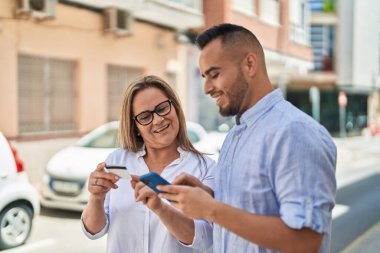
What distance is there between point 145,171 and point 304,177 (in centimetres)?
101

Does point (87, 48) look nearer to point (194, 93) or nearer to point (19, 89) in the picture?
point (19, 89)

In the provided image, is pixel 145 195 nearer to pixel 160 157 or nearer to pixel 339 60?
pixel 160 157

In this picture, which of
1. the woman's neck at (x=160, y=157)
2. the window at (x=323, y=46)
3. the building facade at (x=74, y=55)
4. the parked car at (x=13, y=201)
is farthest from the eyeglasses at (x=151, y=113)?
the window at (x=323, y=46)

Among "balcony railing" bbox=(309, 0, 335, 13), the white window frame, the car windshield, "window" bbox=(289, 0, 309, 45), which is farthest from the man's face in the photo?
→ "balcony railing" bbox=(309, 0, 335, 13)

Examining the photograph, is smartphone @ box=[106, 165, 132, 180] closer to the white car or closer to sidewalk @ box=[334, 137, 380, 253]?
sidewalk @ box=[334, 137, 380, 253]

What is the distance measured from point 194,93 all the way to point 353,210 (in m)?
8.11

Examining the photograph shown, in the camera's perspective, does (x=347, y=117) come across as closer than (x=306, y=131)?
No

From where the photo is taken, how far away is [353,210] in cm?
806

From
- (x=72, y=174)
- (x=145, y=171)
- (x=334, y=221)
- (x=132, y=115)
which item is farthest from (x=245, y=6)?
(x=145, y=171)

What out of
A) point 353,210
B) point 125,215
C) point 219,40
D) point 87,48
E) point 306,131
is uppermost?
point 87,48

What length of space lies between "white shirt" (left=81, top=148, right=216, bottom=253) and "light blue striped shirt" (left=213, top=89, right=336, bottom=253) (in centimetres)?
48

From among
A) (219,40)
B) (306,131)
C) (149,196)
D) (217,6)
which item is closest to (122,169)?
(149,196)

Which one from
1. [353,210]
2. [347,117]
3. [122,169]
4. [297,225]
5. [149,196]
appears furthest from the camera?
[347,117]

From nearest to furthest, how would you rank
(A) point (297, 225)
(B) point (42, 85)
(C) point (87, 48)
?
(A) point (297, 225) → (B) point (42, 85) → (C) point (87, 48)
